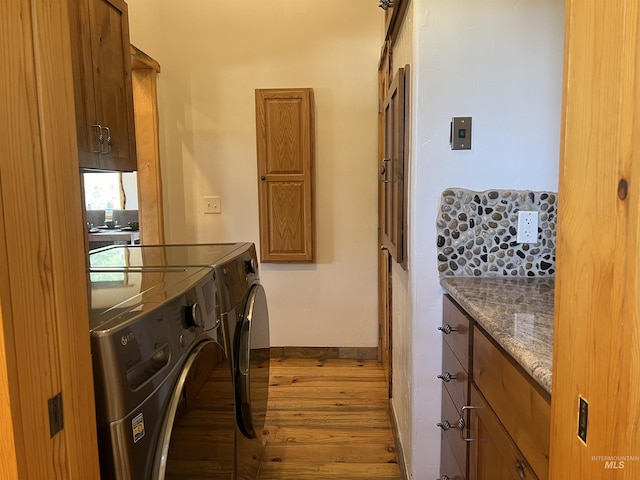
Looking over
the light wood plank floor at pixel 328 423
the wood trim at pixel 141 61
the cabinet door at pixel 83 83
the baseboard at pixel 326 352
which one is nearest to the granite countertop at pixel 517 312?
the light wood plank floor at pixel 328 423

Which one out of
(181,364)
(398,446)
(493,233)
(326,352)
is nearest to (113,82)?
(181,364)

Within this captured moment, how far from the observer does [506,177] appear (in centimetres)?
140

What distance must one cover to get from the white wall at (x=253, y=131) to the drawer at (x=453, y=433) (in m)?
1.54

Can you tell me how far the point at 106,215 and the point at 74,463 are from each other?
16.7 feet

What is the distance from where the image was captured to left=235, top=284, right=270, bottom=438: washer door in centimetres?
134

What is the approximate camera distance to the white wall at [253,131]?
2.80 metres

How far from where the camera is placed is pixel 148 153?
2.74 metres

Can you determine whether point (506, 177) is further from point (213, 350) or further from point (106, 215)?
point (106, 215)

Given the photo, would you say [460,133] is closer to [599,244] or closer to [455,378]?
[455,378]

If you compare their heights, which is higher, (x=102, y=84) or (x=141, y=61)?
(x=141, y=61)

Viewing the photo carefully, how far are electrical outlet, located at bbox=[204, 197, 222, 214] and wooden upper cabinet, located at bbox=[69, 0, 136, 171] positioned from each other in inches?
42.4

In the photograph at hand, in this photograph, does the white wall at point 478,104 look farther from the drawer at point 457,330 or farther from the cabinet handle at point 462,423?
the cabinet handle at point 462,423

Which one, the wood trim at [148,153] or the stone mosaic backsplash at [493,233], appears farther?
the wood trim at [148,153]

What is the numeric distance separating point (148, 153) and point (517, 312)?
2.48 meters
